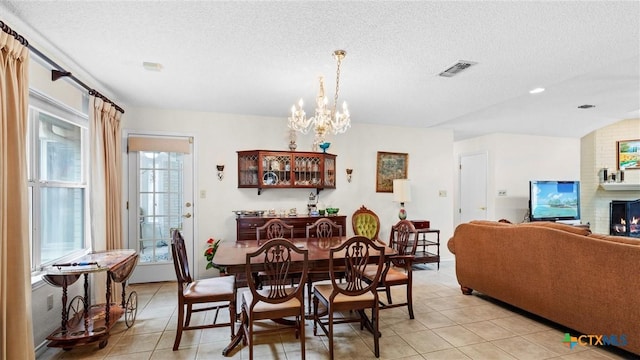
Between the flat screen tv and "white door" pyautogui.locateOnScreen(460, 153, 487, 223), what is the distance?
83cm

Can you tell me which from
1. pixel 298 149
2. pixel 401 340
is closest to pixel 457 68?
pixel 401 340

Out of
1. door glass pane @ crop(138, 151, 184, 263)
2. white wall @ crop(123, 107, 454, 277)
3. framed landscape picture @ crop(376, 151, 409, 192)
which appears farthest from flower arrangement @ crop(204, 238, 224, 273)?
framed landscape picture @ crop(376, 151, 409, 192)

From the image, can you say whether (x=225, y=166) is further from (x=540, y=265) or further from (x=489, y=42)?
(x=540, y=265)

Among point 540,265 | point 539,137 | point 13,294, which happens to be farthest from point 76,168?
point 539,137

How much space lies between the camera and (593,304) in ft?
8.16

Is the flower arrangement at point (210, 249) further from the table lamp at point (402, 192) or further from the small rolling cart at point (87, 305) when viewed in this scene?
the table lamp at point (402, 192)

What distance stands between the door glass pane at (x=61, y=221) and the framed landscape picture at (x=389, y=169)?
164 inches

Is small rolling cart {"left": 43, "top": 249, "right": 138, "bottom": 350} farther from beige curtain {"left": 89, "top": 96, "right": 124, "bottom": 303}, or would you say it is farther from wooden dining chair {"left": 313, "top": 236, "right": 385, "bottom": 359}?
wooden dining chair {"left": 313, "top": 236, "right": 385, "bottom": 359}

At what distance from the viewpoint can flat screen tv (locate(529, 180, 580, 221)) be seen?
5949 mm

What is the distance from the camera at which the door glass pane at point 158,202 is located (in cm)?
432

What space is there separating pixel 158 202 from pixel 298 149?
2.20 meters

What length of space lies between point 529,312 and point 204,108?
4.65 metres

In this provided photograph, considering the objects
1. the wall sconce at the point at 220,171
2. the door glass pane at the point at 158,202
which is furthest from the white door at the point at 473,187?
the door glass pane at the point at 158,202

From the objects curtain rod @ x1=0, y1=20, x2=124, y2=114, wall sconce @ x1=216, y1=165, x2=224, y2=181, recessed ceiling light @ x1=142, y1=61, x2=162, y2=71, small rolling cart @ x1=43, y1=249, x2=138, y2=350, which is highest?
recessed ceiling light @ x1=142, y1=61, x2=162, y2=71
